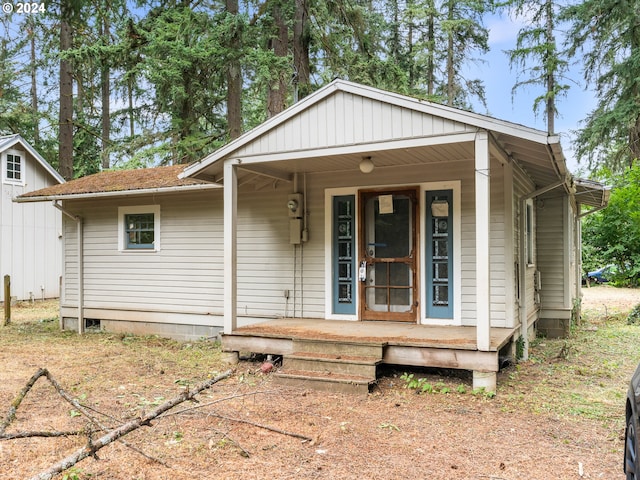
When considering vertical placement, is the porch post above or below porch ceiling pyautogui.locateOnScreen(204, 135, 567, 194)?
below

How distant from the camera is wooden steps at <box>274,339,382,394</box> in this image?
208 inches

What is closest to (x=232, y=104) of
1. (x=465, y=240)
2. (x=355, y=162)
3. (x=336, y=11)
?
(x=336, y=11)

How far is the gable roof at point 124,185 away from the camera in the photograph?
815cm

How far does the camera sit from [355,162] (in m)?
6.93

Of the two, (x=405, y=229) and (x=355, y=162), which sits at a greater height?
(x=355, y=162)

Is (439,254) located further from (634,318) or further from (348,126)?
(634,318)

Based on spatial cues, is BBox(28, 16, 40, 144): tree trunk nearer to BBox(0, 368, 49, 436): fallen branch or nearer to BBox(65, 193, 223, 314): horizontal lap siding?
BBox(65, 193, 223, 314): horizontal lap siding

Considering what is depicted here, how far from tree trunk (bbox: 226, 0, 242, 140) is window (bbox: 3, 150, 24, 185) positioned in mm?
6507

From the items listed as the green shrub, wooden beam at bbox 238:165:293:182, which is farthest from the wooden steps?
the green shrub

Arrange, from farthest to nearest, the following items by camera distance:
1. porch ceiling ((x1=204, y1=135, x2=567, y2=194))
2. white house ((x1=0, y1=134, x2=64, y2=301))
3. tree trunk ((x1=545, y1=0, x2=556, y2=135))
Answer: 1. tree trunk ((x1=545, y1=0, x2=556, y2=135))
2. white house ((x1=0, y1=134, x2=64, y2=301))
3. porch ceiling ((x1=204, y1=135, x2=567, y2=194))

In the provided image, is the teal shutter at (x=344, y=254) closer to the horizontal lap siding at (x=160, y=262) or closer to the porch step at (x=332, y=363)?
the porch step at (x=332, y=363)

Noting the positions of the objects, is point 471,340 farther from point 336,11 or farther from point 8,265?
point 8,265

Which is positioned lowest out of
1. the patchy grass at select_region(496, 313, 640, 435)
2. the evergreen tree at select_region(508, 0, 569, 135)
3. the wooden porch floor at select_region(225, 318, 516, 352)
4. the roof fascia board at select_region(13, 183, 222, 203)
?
the patchy grass at select_region(496, 313, 640, 435)

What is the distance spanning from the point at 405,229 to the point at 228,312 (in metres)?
2.59
